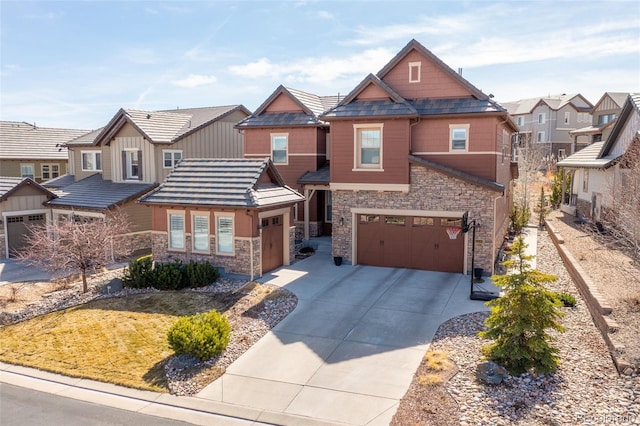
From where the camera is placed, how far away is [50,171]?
39.7 metres

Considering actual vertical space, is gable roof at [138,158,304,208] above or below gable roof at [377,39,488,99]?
below

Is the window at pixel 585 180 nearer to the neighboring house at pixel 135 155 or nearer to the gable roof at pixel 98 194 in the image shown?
the neighboring house at pixel 135 155

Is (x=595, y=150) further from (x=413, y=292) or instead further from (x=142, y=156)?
(x=142, y=156)

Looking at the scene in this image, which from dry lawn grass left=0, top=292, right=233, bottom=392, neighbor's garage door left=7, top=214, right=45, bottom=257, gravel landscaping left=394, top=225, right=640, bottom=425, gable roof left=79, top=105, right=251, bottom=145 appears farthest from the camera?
gable roof left=79, top=105, right=251, bottom=145

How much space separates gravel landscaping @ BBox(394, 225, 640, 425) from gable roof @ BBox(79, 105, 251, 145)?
69.7ft

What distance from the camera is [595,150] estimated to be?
34.3m

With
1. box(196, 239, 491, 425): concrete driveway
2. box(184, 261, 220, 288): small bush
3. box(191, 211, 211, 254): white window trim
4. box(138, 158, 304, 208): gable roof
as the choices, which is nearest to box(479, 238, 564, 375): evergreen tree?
box(196, 239, 491, 425): concrete driveway

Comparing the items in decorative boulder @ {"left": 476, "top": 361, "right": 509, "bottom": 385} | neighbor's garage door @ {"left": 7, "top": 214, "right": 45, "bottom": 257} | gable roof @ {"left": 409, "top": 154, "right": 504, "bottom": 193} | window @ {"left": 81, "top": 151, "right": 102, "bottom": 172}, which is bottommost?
decorative boulder @ {"left": 476, "top": 361, "right": 509, "bottom": 385}

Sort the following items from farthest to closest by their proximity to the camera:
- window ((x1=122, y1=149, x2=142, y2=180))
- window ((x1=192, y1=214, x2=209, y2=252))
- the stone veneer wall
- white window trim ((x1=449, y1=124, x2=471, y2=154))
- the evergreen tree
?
window ((x1=122, y1=149, x2=142, y2=180)) → white window trim ((x1=449, y1=124, x2=471, y2=154)) → window ((x1=192, y1=214, x2=209, y2=252)) → the stone veneer wall → the evergreen tree

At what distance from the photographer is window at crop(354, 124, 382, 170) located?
20.8 metres

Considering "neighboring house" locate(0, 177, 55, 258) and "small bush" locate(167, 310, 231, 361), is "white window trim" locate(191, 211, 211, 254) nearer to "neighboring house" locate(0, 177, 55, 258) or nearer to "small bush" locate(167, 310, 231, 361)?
"small bush" locate(167, 310, 231, 361)

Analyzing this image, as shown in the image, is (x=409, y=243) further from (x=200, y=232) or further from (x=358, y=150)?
(x=200, y=232)

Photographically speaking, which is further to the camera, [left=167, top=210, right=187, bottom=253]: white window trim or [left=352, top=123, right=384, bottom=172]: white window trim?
[left=352, top=123, right=384, bottom=172]: white window trim

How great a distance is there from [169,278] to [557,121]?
199 feet
